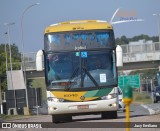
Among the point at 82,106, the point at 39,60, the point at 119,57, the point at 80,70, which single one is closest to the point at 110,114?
the point at 82,106

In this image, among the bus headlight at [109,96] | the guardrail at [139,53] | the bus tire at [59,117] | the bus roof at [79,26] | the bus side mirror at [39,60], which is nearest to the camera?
the bus side mirror at [39,60]

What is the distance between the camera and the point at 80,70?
82.3 feet

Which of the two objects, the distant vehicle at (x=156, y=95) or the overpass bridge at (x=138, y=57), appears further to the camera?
the overpass bridge at (x=138, y=57)

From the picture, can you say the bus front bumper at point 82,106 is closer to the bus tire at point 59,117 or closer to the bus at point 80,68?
the bus at point 80,68

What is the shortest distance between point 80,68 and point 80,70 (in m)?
0.08

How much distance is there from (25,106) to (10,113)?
5.30 ft

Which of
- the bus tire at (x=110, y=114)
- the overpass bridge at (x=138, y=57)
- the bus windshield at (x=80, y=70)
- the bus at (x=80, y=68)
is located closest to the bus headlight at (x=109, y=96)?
the bus at (x=80, y=68)

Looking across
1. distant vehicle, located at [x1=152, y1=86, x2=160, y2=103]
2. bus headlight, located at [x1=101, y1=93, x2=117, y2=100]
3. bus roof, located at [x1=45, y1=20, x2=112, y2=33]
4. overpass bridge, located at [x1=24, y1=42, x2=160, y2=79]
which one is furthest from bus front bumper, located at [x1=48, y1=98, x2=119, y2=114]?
overpass bridge, located at [x1=24, y1=42, x2=160, y2=79]

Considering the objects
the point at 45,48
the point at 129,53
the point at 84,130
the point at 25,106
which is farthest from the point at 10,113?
the point at 84,130

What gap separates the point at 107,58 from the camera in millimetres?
25406

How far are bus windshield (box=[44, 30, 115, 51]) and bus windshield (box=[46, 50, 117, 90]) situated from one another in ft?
1.00

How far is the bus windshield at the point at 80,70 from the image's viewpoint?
2500 cm

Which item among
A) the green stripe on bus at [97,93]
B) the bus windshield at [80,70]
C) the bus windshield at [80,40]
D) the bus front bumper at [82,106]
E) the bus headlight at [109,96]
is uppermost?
the bus windshield at [80,40]

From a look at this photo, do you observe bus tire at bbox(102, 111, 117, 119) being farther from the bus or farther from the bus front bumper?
the bus front bumper
